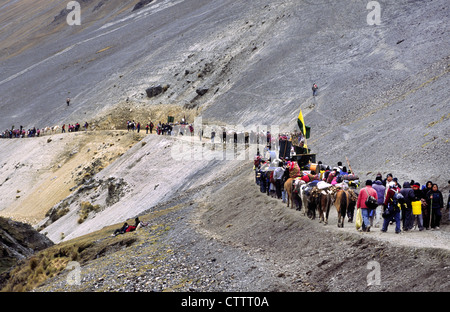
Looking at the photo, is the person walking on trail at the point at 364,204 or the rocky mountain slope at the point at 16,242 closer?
the person walking on trail at the point at 364,204

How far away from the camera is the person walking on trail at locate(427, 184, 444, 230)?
54.0 ft

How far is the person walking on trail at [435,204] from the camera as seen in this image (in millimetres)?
16453

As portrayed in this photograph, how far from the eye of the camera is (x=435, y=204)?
16.5 m

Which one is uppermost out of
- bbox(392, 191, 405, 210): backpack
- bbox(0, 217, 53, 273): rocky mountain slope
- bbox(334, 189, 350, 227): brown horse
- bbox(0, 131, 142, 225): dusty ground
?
bbox(392, 191, 405, 210): backpack

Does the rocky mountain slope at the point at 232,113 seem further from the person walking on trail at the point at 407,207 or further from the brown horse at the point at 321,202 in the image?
the person walking on trail at the point at 407,207

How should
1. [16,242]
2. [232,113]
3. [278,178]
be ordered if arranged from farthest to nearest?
[232,113]
[16,242]
[278,178]

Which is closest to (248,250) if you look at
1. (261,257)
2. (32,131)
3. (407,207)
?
(261,257)

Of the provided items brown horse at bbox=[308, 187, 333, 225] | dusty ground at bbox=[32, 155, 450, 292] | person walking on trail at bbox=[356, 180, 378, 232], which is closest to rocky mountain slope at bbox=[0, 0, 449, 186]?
brown horse at bbox=[308, 187, 333, 225]

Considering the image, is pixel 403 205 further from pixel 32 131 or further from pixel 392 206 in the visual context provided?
pixel 32 131

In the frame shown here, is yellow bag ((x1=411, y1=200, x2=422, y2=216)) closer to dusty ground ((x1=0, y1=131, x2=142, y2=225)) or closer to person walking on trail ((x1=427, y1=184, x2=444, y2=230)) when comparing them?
person walking on trail ((x1=427, y1=184, x2=444, y2=230))

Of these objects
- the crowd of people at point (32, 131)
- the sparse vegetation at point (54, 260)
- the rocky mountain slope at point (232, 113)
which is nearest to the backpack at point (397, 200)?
the rocky mountain slope at point (232, 113)

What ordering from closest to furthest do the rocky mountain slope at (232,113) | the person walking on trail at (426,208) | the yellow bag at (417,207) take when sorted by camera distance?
the yellow bag at (417,207) < the person walking on trail at (426,208) < the rocky mountain slope at (232,113)

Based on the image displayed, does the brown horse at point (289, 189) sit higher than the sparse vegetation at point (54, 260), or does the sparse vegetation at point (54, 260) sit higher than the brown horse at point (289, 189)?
the brown horse at point (289, 189)
